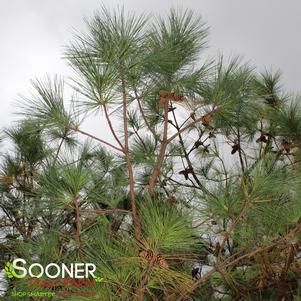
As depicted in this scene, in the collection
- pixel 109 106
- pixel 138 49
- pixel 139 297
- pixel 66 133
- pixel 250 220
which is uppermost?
pixel 66 133

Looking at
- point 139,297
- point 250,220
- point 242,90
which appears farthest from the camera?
point 242,90

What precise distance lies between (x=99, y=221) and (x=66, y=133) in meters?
0.74

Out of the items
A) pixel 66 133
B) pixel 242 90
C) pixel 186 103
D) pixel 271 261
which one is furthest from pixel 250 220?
pixel 66 133

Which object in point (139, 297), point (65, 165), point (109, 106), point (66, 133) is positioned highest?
point (66, 133)

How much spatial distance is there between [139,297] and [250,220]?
0.45 meters

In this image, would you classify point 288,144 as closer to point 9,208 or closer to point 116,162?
point 116,162

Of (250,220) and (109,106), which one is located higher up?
(109,106)

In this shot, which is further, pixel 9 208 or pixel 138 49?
pixel 9 208

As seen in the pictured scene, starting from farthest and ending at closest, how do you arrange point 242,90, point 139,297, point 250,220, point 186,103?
point 242,90
point 186,103
point 250,220
point 139,297

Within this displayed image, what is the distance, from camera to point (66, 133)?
194 cm

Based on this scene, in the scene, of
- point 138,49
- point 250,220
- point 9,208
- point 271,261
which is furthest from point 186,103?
point 9,208

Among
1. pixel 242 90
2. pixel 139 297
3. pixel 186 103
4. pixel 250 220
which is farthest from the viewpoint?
pixel 242 90

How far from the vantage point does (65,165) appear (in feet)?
3.82

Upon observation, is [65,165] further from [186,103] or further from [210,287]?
[210,287]
